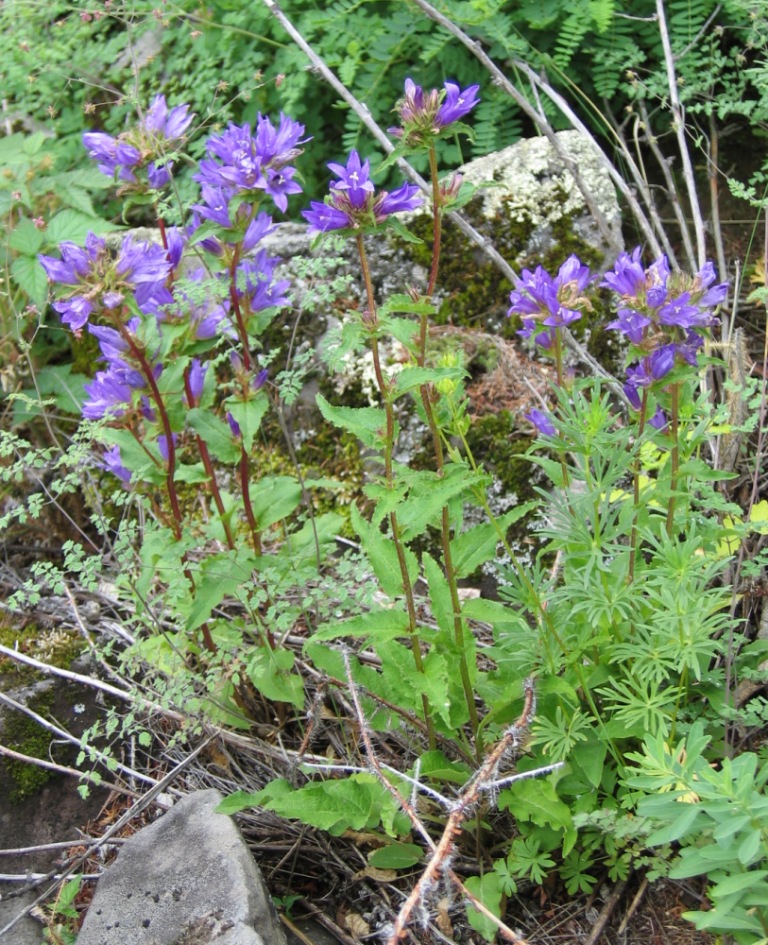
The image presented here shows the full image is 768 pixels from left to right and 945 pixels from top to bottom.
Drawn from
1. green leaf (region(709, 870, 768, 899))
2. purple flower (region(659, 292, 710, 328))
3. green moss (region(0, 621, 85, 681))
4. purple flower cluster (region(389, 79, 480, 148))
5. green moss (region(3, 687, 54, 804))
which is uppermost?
purple flower cluster (region(389, 79, 480, 148))

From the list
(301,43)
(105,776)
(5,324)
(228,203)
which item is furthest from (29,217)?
(105,776)

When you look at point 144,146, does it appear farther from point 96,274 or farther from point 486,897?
point 486,897

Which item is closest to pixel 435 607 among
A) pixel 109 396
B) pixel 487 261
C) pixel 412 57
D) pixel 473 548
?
pixel 473 548

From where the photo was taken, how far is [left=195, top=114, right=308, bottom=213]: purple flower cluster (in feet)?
6.49

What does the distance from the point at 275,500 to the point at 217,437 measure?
239 mm

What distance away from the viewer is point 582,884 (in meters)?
1.98

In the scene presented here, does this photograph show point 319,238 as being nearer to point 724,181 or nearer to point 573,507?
point 573,507

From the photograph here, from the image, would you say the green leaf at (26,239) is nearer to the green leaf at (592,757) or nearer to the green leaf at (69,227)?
the green leaf at (69,227)

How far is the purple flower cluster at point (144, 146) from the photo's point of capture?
2.14 metres

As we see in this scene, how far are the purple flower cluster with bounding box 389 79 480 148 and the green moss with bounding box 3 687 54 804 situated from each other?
6.14 feet

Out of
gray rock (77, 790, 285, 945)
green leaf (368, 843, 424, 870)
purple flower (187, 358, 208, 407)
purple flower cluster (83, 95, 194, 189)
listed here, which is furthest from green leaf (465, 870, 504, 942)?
purple flower cluster (83, 95, 194, 189)

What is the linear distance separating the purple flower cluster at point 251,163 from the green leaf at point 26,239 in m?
1.61

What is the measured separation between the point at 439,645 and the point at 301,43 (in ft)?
6.64

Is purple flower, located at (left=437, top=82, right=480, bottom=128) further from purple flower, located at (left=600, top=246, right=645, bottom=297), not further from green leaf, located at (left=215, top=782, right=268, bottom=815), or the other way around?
green leaf, located at (left=215, top=782, right=268, bottom=815)
